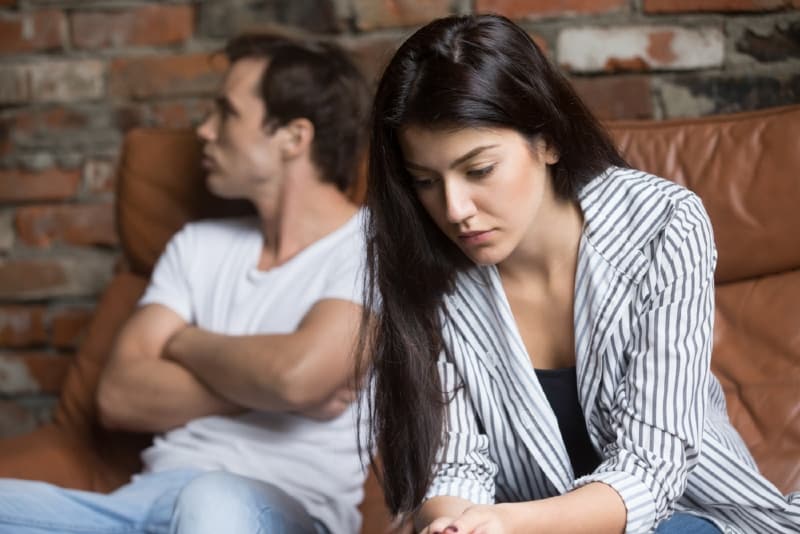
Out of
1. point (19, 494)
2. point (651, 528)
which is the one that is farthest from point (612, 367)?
point (19, 494)

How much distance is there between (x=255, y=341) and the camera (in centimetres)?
164

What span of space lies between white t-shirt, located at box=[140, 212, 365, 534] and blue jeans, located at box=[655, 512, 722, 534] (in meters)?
0.62

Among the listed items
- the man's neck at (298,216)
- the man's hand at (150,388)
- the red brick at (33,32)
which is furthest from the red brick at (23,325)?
the man's neck at (298,216)

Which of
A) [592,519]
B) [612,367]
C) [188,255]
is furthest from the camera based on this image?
[188,255]

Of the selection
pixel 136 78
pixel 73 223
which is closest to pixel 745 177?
pixel 136 78

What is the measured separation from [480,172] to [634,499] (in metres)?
0.41

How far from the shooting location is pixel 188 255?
6.22ft

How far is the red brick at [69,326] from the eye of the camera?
8.01 ft

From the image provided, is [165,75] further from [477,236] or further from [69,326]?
[477,236]

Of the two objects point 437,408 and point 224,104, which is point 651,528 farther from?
point 224,104

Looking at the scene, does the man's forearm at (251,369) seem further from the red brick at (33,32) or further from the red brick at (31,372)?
the red brick at (33,32)

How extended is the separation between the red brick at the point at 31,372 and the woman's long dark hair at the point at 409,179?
1.31m

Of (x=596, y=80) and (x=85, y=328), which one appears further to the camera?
(x=85, y=328)

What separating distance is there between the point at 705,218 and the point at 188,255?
39.7 inches
